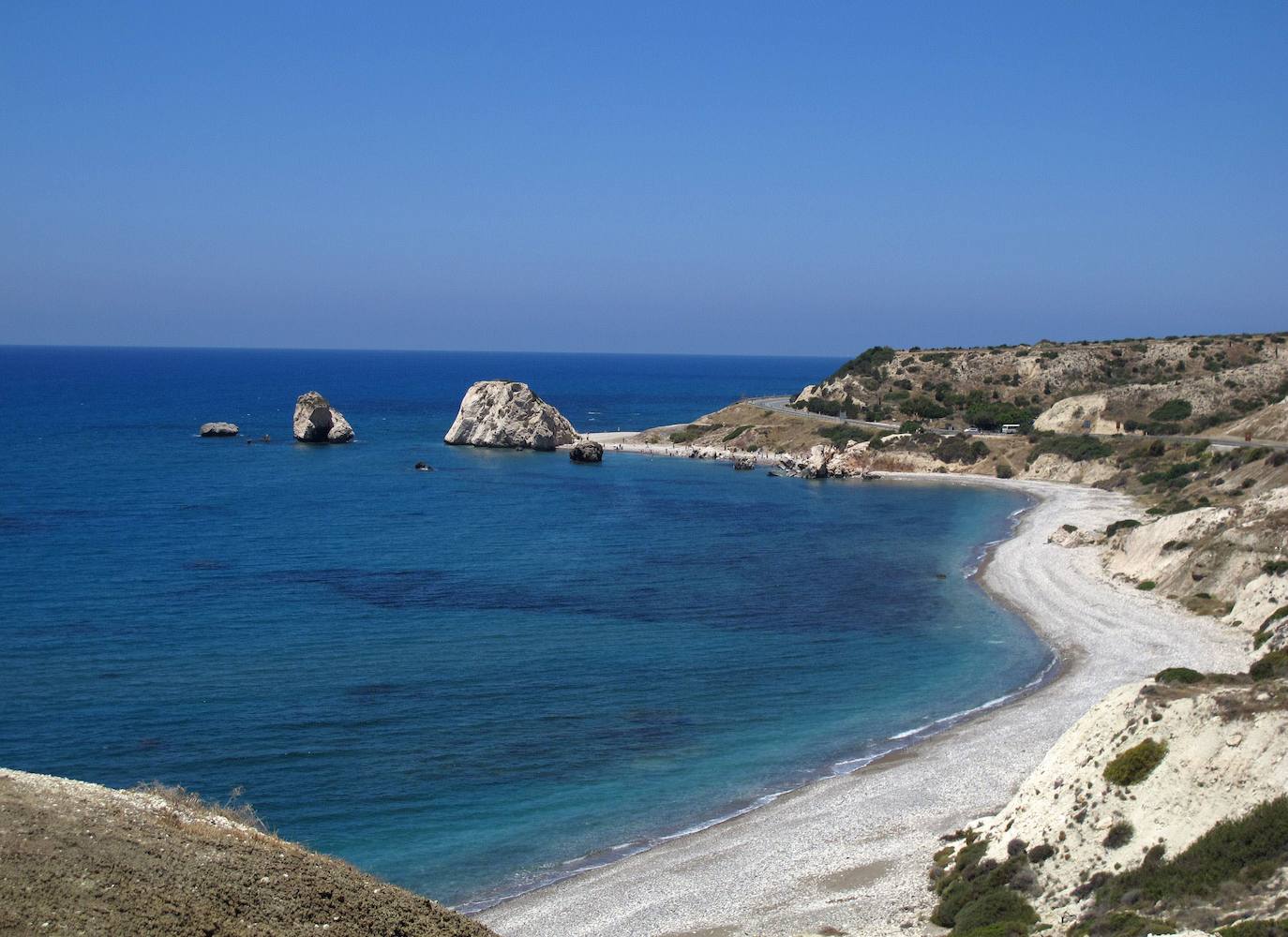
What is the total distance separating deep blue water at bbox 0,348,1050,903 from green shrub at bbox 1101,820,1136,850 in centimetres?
1106

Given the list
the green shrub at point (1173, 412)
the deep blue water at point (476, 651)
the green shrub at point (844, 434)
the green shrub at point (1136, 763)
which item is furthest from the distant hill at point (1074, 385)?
the green shrub at point (1136, 763)

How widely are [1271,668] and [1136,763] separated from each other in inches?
240

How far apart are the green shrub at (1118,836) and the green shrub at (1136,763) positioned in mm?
1194

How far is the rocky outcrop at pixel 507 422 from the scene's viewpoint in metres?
124

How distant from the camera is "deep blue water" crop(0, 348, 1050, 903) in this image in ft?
96.6

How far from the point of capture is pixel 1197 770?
71.5 feet

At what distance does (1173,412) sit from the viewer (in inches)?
4016

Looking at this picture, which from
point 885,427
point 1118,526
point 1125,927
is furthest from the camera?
point 885,427

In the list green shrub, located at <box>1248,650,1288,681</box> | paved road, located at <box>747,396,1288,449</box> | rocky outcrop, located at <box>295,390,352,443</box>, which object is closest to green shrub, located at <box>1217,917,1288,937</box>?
green shrub, located at <box>1248,650,1288,681</box>

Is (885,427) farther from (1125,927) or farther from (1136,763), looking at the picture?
(1125,927)

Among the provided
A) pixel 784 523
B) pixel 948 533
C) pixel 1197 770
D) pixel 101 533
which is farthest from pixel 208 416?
pixel 1197 770

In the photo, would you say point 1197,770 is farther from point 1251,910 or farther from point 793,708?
point 793,708

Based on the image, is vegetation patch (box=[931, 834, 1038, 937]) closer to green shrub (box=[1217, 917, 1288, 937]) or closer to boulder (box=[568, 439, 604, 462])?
green shrub (box=[1217, 917, 1288, 937])

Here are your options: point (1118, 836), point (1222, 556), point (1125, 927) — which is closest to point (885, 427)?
point (1222, 556)
